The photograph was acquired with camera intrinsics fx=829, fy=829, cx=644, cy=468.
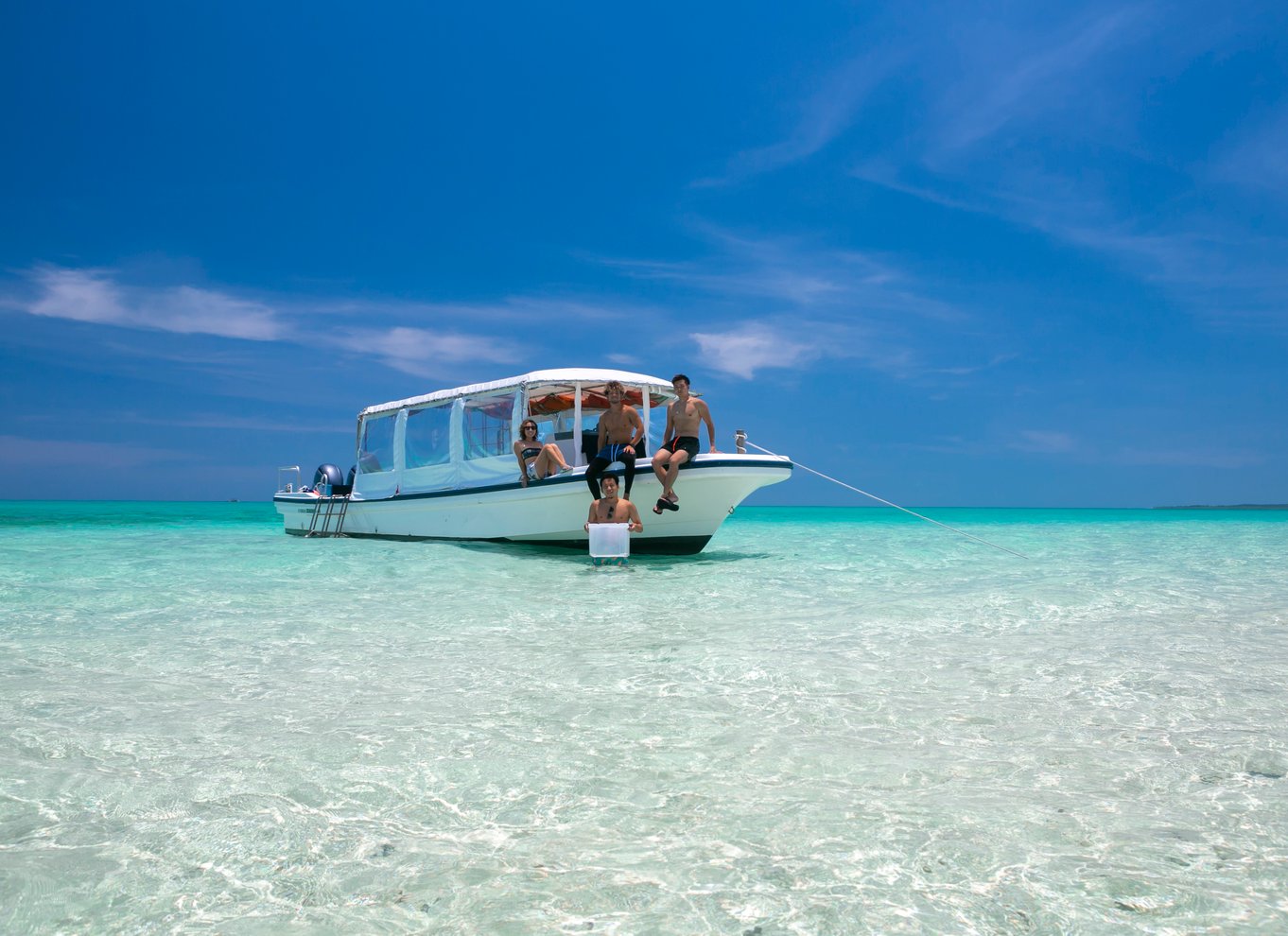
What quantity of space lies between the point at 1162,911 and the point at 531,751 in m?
2.26

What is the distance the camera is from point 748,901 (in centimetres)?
221

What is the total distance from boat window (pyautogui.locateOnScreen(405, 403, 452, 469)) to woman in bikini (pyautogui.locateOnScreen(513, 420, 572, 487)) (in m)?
2.22

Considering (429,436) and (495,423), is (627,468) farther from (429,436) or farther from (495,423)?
(429,436)

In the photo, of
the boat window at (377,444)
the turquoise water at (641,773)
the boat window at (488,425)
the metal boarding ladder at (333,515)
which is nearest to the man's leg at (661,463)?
the boat window at (488,425)

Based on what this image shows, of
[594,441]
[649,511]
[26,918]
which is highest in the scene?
[594,441]

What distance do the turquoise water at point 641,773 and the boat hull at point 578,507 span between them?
495 centimetres

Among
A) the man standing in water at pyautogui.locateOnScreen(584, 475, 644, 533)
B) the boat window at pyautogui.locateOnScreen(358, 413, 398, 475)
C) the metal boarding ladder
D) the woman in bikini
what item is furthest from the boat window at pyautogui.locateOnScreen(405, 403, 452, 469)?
the man standing in water at pyautogui.locateOnScreen(584, 475, 644, 533)

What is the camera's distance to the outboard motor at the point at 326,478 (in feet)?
63.3

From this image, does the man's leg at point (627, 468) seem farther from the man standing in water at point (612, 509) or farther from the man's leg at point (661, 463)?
the man's leg at point (661, 463)

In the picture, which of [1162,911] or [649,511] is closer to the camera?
[1162,911]

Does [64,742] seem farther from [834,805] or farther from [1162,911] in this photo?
[1162,911]

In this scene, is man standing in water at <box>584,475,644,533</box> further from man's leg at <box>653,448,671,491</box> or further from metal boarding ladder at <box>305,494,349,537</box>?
metal boarding ladder at <box>305,494,349,537</box>

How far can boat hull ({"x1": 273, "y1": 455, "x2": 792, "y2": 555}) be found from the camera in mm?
12203

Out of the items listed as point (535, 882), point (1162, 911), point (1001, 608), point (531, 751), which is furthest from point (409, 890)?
point (1001, 608)
